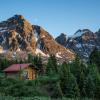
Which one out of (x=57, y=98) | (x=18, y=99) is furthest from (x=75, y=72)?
(x=18, y=99)

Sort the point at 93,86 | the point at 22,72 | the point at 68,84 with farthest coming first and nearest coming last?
the point at 22,72 → the point at 68,84 → the point at 93,86

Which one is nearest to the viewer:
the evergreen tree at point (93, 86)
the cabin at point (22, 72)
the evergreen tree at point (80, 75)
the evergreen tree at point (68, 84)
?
the evergreen tree at point (68, 84)

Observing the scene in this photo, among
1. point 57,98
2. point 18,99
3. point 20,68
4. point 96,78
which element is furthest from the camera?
point 20,68

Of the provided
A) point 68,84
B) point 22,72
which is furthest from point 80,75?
point 22,72

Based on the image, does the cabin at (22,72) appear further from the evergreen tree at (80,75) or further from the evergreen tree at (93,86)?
the evergreen tree at (93,86)

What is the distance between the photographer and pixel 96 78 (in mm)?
55938

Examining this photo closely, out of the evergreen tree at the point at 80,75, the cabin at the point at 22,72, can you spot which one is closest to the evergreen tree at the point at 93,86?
the evergreen tree at the point at 80,75

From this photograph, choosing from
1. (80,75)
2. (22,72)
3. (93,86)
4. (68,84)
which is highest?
(22,72)

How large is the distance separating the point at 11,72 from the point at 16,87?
16508 millimetres

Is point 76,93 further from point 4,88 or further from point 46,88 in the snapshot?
point 4,88

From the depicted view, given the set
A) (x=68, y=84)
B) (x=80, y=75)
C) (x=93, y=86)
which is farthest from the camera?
(x=80, y=75)

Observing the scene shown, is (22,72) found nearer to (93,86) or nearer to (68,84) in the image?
(68,84)

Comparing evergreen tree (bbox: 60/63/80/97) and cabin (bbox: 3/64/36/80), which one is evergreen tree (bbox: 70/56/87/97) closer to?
evergreen tree (bbox: 60/63/80/97)

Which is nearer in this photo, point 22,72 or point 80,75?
point 80,75
